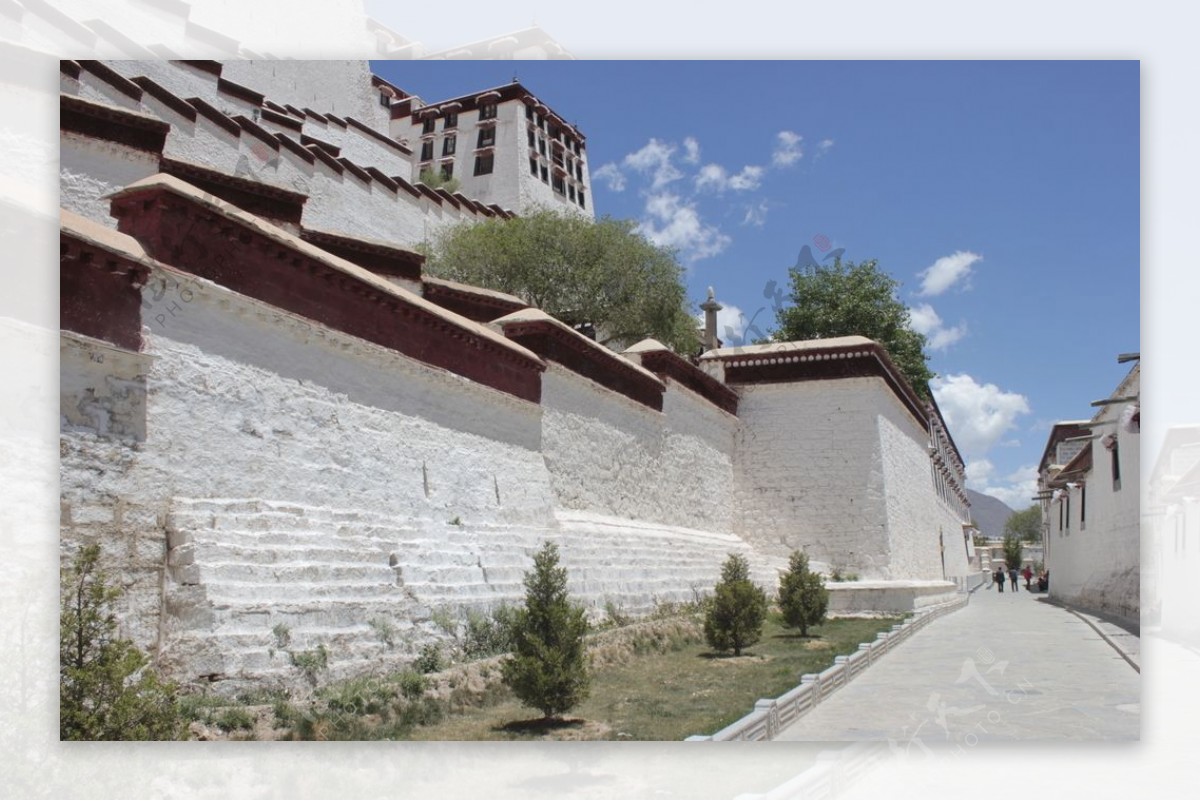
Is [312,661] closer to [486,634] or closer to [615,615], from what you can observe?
[486,634]

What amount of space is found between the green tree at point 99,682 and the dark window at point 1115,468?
7792 millimetres

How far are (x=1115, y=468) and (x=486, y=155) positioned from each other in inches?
633

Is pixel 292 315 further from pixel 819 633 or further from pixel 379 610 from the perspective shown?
pixel 819 633

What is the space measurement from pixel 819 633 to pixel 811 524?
4.39 m

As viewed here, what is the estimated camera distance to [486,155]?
2205 cm

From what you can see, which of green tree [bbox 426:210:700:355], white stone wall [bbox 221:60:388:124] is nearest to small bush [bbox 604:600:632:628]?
green tree [bbox 426:210:700:355]

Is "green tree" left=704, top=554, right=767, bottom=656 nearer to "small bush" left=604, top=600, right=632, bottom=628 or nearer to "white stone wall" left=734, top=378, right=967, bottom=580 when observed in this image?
"small bush" left=604, top=600, right=632, bottom=628

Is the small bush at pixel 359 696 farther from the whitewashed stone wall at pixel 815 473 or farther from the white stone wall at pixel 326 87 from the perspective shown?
the white stone wall at pixel 326 87

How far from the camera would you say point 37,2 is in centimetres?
751

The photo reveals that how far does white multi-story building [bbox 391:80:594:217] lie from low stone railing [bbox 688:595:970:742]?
633 centimetres

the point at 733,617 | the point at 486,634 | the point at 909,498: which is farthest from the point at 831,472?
the point at 486,634

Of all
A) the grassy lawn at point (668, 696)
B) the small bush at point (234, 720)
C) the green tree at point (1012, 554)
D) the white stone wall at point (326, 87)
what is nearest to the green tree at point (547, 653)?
the grassy lawn at point (668, 696)

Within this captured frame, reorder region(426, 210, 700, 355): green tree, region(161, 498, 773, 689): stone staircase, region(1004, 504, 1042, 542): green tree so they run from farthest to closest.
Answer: region(1004, 504, 1042, 542): green tree → region(426, 210, 700, 355): green tree → region(161, 498, 773, 689): stone staircase

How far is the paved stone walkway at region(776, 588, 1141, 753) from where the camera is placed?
5.71 metres
